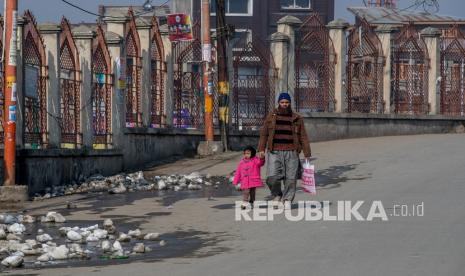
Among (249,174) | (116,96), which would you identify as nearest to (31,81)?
(116,96)

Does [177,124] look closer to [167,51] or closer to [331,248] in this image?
[167,51]

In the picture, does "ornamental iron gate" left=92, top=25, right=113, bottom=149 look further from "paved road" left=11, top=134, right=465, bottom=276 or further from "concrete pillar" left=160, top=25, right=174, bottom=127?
"paved road" left=11, top=134, right=465, bottom=276

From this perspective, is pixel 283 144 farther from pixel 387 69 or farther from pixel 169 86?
pixel 387 69

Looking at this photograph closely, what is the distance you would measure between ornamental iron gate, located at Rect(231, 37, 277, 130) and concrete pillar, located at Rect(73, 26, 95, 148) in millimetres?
6146

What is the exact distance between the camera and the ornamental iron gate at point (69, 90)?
22.7 meters

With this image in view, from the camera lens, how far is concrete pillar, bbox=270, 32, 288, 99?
2986 cm

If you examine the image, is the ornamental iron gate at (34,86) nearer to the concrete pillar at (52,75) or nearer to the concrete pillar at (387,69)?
the concrete pillar at (52,75)

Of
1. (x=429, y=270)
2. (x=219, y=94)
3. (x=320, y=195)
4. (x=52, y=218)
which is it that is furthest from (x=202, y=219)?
(x=219, y=94)

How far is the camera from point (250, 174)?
53.7 feet

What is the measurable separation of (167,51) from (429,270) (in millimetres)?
18804

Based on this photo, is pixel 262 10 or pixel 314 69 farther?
pixel 262 10

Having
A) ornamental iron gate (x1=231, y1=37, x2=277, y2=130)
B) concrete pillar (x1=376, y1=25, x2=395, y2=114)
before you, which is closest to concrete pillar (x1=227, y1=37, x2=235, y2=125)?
ornamental iron gate (x1=231, y1=37, x2=277, y2=130)

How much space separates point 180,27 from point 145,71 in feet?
5.46

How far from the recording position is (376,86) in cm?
3216
